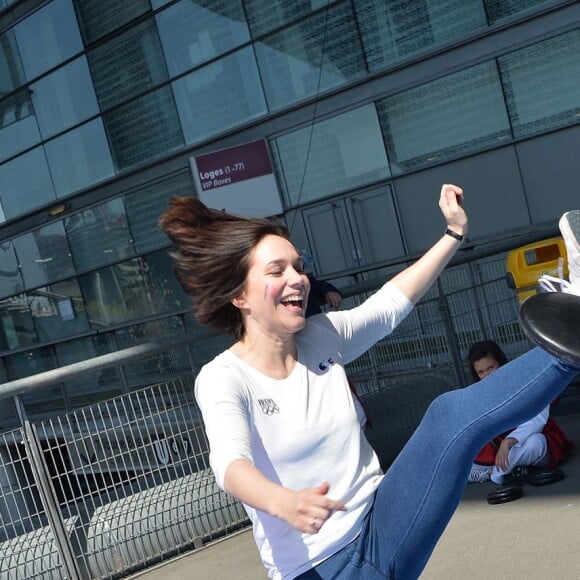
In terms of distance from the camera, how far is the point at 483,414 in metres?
2.41

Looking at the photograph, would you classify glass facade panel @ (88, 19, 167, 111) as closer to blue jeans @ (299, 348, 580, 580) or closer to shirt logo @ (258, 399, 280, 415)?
shirt logo @ (258, 399, 280, 415)

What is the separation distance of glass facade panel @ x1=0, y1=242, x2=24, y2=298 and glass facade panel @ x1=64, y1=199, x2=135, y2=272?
2196 mm

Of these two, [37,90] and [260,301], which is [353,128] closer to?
[37,90]

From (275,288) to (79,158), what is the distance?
52.9 ft

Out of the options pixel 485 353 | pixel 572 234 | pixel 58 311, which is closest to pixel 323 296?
pixel 485 353

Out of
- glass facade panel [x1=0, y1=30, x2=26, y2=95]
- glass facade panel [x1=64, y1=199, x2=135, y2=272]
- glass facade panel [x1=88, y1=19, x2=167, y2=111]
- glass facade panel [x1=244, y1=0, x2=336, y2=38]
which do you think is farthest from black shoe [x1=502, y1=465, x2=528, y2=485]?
glass facade panel [x1=0, y1=30, x2=26, y2=95]

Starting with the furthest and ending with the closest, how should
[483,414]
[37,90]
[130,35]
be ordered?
1. [37,90]
2. [130,35]
3. [483,414]

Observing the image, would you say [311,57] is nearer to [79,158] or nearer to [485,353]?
[79,158]

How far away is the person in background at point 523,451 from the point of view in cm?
543

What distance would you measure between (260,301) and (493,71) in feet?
34.5

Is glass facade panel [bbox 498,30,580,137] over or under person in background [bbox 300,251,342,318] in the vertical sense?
over

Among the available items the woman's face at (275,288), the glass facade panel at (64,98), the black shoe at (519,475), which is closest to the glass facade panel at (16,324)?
the glass facade panel at (64,98)

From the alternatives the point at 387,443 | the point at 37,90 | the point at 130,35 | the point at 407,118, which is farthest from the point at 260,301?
the point at 37,90

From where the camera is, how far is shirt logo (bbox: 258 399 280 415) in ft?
8.61
